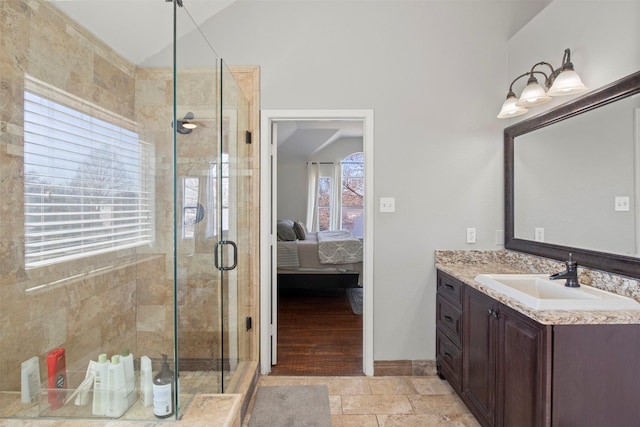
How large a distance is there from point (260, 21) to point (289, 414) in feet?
9.07

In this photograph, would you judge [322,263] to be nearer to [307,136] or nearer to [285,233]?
[285,233]

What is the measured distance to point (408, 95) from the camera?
104 inches

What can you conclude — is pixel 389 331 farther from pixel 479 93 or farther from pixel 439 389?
pixel 479 93

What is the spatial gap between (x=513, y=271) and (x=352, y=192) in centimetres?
537

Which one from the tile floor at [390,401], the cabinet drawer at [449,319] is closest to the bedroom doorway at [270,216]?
the tile floor at [390,401]

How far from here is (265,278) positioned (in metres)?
2.65

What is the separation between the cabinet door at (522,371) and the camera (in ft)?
4.61

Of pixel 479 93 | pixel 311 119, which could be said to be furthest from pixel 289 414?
pixel 479 93

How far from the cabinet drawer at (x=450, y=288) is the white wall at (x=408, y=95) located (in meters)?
0.13

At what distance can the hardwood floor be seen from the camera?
2744 mm

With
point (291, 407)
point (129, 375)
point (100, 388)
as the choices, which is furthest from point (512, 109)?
point (100, 388)

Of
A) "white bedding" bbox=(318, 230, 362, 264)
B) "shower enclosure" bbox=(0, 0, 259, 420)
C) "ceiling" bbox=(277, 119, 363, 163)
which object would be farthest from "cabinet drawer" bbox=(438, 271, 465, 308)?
"ceiling" bbox=(277, 119, 363, 163)

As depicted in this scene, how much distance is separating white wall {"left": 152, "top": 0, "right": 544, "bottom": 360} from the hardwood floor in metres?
0.40

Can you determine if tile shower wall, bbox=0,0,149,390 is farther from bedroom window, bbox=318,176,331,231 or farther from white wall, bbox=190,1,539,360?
bedroom window, bbox=318,176,331,231
